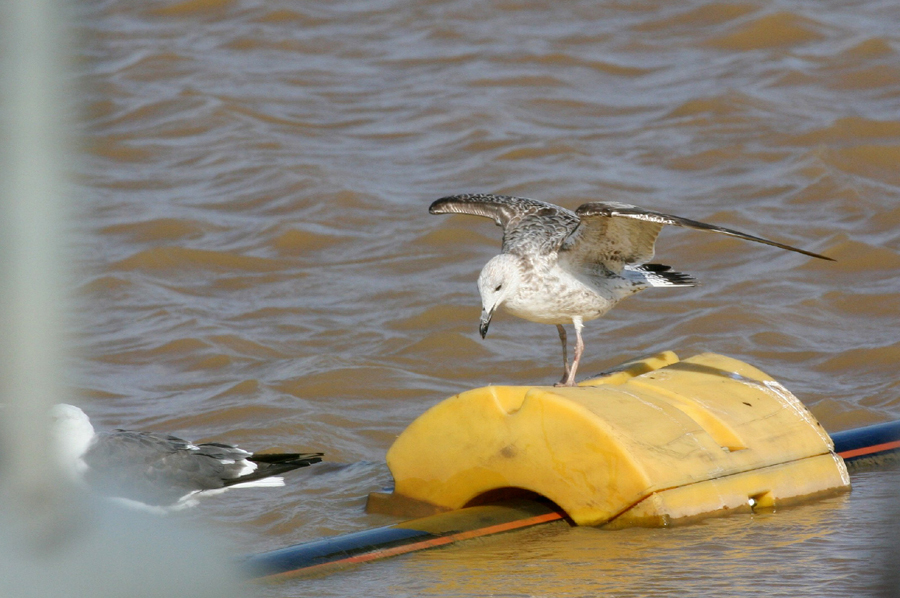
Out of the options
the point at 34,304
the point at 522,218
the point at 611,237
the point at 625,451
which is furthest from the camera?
the point at 522,218

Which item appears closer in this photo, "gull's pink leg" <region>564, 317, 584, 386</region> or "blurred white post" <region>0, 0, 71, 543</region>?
"blurred white post" <region>0, 0, 71, 543</region>

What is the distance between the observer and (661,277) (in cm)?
492

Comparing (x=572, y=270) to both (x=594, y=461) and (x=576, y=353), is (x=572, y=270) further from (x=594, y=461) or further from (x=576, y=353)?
(x=594, y=461)

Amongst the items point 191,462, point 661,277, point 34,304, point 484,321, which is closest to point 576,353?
point 661,277

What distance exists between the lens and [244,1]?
13398mm

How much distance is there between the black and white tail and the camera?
4.88 m

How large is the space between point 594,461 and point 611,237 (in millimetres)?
1536

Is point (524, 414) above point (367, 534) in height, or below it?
above

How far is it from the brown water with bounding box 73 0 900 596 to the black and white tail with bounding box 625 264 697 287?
1.20 m

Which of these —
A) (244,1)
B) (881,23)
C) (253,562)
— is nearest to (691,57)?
(881,23)

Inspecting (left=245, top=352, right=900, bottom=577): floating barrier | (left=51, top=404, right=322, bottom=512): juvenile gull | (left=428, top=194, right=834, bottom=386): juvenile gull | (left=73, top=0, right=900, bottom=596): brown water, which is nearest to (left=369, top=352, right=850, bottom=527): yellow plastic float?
(left=245, top=352, right=900, bottom=577): floating barrier

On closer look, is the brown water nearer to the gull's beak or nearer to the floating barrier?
the floating barrier

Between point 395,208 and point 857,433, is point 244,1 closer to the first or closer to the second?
point 395,208

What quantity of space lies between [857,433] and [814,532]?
1180 mm
